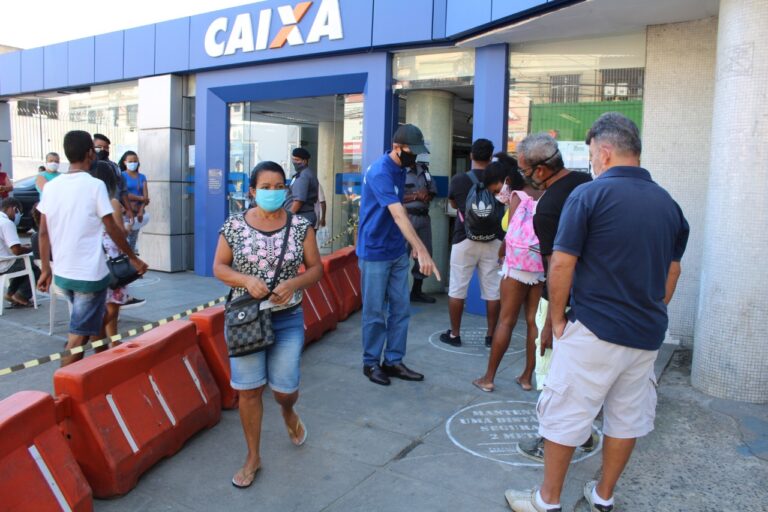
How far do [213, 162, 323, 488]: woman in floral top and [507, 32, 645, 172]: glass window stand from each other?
13.7 feet

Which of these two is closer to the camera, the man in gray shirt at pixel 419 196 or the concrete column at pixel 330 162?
the man in gray shirt at pixel 419 196

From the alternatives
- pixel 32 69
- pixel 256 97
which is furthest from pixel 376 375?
pixel 32 69

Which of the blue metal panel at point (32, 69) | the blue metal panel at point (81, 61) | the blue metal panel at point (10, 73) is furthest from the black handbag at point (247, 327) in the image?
the blue metal panel at point (10, 73)

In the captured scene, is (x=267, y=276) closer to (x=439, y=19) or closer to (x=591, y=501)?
(x=591, y=501)

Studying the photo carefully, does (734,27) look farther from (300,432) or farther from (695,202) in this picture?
(300,432)

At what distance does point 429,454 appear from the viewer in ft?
11.8

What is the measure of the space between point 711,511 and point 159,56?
383 inches

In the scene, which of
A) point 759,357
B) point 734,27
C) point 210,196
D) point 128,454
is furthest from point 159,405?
point 210,196

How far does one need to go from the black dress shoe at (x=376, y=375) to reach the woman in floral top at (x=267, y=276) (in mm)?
1440

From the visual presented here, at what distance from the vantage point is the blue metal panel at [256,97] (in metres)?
7.63

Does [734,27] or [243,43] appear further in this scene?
[243,43]

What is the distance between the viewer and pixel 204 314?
13.8 ft

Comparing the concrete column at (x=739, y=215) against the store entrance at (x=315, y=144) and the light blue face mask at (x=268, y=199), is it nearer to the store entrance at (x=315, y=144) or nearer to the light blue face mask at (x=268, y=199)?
the light blue face mask at (x=268, y=199)

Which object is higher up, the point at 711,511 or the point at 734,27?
the point at 734,27
